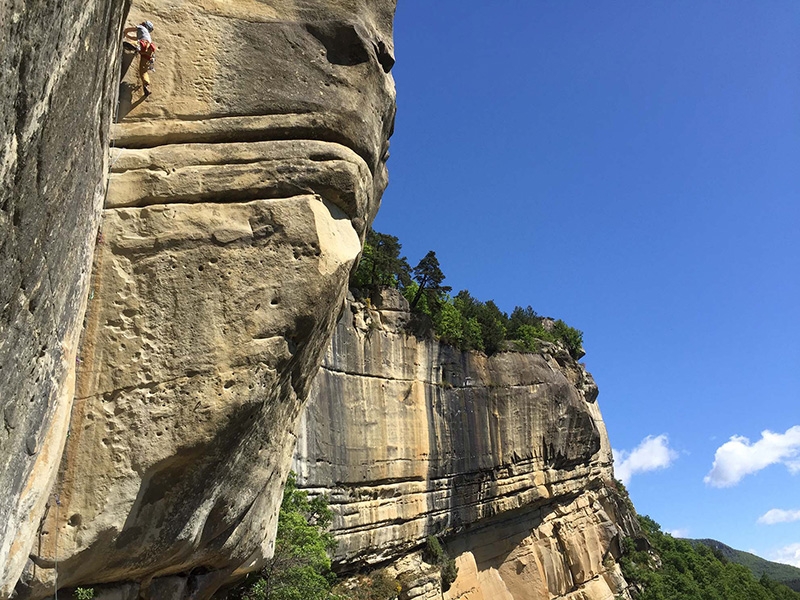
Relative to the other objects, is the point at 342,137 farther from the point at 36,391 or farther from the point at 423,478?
the point at 423,478

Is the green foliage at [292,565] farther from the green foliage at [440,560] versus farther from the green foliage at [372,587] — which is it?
the green foliage at [440,560]

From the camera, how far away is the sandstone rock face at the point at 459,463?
2130cm

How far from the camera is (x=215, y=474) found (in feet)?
24.9

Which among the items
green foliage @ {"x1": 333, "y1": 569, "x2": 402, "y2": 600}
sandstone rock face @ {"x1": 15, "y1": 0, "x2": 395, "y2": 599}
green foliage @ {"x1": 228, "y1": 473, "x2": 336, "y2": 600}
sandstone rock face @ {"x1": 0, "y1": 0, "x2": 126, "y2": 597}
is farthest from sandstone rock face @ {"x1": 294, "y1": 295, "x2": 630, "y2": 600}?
sandstone rock face @ {"x1": 0, "y1": 0, "x2": 126, "y2": 597}

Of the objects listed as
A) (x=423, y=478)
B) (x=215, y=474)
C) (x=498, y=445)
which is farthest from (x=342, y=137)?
(x=498, y=445)

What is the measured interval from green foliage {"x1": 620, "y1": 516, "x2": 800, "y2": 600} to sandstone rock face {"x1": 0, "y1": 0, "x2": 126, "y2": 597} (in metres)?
39.3

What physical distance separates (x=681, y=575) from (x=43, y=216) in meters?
45.8

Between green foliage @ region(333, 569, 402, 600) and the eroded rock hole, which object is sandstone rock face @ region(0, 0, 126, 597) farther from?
green foliage @ region(333, 569, 402, 600)

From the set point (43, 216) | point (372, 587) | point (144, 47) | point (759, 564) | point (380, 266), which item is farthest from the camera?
point (759, 564)

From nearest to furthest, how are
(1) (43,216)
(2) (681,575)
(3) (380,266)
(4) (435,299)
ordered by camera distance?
(1) (43,216) → (3) (380,266) → (4) (435,299) → (2) (681,575)

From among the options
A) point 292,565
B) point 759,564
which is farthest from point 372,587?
point 759,564

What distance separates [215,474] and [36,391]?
2780 millimetres

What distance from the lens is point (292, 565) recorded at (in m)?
14.5

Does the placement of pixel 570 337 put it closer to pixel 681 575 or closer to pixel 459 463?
pixel 681 575
